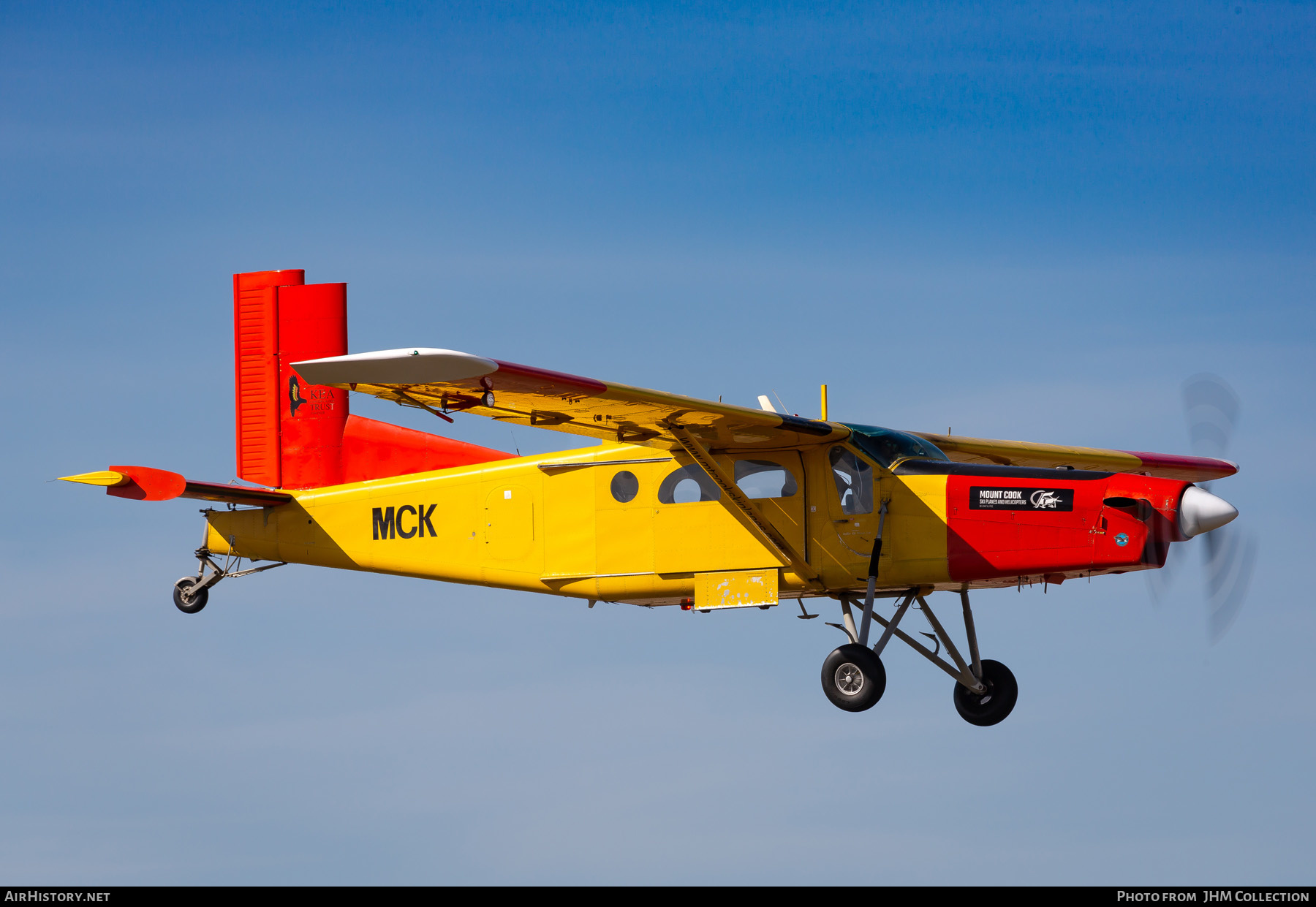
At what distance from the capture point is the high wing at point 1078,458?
20.6 m

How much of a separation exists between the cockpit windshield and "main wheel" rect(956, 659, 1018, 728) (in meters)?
2.46

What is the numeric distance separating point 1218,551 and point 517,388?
7477 millimetres

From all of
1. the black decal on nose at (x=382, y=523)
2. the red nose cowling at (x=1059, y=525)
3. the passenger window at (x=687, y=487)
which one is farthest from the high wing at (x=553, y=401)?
the black decal on nose at (x=382, y=523)

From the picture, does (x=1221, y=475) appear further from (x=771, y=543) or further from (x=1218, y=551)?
(x=771, y=543)

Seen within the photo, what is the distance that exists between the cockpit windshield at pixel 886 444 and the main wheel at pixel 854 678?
2.03m

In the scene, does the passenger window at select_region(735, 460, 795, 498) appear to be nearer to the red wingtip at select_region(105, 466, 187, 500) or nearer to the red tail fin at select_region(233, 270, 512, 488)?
the red tail fin at select_region(233, 270, 512, 488)

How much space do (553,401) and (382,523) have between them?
4.75 m

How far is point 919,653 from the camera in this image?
1752cm

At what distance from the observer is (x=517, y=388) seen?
1505cm

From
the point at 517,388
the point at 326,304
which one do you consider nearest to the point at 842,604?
the point at 517,388

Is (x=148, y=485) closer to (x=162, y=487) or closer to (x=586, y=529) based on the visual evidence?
(x=162, y=487)

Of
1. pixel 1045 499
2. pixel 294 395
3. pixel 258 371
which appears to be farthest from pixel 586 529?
pixel 258 371

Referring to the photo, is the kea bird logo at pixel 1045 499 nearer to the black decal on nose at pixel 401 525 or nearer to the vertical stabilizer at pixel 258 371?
the black decal on nose at pixel 401 525

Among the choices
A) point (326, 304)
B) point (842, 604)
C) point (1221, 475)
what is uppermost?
point (326, 304)
